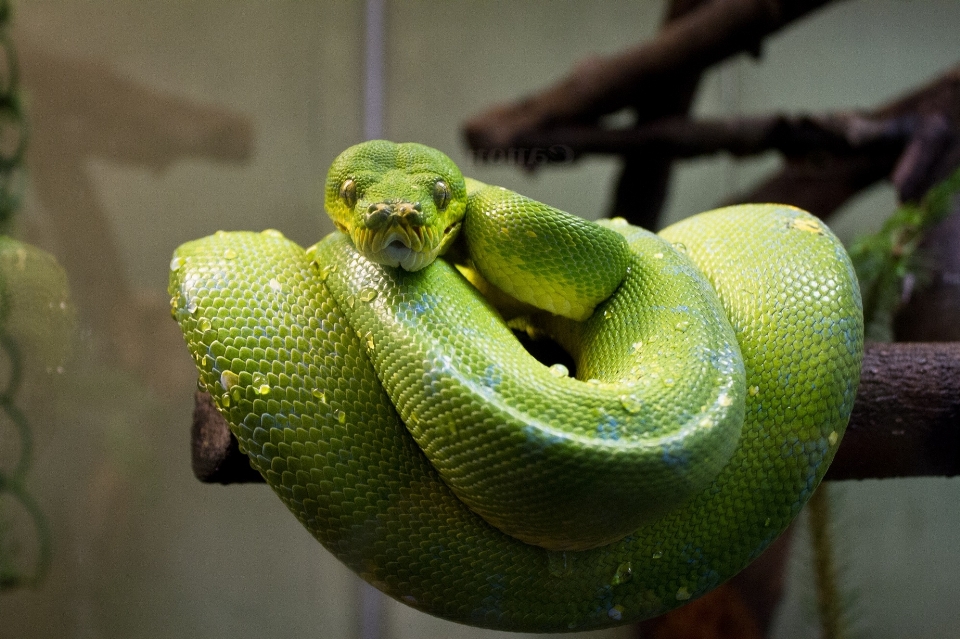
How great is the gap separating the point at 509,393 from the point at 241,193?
174 centimetres

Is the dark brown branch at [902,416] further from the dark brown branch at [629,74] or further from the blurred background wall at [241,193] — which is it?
the dark brown branch at [629,74]

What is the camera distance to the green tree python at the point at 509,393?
918 mm

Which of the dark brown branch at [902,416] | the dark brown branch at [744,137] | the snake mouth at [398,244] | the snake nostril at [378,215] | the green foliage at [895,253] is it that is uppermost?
the dark brown branch at [744,137]

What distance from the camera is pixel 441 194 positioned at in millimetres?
1063

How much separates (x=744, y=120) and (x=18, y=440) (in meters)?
2.78

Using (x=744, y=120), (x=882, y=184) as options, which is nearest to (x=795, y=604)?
(x=882, y=184)

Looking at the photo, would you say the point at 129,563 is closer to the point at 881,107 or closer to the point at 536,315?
the point at 536,315

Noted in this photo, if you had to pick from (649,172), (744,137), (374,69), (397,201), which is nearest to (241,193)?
(374,69)

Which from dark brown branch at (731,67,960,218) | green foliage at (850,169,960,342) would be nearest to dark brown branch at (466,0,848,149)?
dark brown branch at (731,67,960,218)

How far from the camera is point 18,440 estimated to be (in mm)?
1623

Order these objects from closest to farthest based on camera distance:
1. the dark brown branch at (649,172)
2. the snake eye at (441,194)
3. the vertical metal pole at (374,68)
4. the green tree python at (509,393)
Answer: the green tree python at (509,393), the snake eye at (441,194), the vertical metal pole at (374,68), the dark brown branch at (649,172)

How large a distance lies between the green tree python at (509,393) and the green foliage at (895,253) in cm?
97

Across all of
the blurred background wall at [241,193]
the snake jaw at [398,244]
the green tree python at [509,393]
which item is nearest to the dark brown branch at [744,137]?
the blurred background wall at [241,193]

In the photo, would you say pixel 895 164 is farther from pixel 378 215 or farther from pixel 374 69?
pixel 378 215
